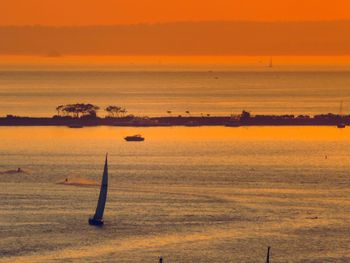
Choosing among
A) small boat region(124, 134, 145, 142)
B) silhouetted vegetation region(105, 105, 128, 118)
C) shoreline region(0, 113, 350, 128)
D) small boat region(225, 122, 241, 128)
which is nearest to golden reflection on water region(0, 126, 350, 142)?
small boat region(225, 122, 241, 128)

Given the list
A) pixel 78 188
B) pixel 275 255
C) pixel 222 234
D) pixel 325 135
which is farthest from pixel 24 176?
pixel 325 135

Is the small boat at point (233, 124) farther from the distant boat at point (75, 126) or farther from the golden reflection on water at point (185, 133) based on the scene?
the distant boat at point (75, 126)

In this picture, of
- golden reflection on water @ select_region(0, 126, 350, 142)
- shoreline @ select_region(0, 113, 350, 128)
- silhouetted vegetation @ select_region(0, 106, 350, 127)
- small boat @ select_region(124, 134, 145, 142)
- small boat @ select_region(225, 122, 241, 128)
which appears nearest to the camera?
small boat @ select_region(124, 134, 145, 142)

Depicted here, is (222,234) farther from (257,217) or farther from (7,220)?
(7,220)

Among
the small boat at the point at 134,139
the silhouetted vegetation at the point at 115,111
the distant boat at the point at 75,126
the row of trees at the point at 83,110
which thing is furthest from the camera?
the silhouetted vegetation at the point at 115,111

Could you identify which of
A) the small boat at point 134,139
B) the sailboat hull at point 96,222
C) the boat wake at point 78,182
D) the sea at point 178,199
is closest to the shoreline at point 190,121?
the sea at point 178,199

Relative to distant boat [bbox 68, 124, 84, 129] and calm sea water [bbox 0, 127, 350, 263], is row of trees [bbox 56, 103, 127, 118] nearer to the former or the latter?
distant boat [bbox 68, 124, 84, 129]

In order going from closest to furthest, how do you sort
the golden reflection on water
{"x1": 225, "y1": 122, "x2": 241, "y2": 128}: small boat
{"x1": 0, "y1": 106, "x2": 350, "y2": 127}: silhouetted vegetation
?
the golden reflection on water < {"x1": 225, "y1": 122, "x2": 241, "y2": 128}: small boat < {"x1": 0, "y1": 106, "x2": 350, "y2": 127}: silhouetted vegetation

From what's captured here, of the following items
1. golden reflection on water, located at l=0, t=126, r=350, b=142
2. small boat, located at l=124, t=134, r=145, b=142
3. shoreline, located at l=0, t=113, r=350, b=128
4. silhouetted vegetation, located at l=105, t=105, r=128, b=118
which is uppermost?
silhouetted vegetation, located at l=105, t=105, r=128, b=118

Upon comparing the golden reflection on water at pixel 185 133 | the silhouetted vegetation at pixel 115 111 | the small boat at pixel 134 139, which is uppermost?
the silhouetted vegetation at pixel 115 111
